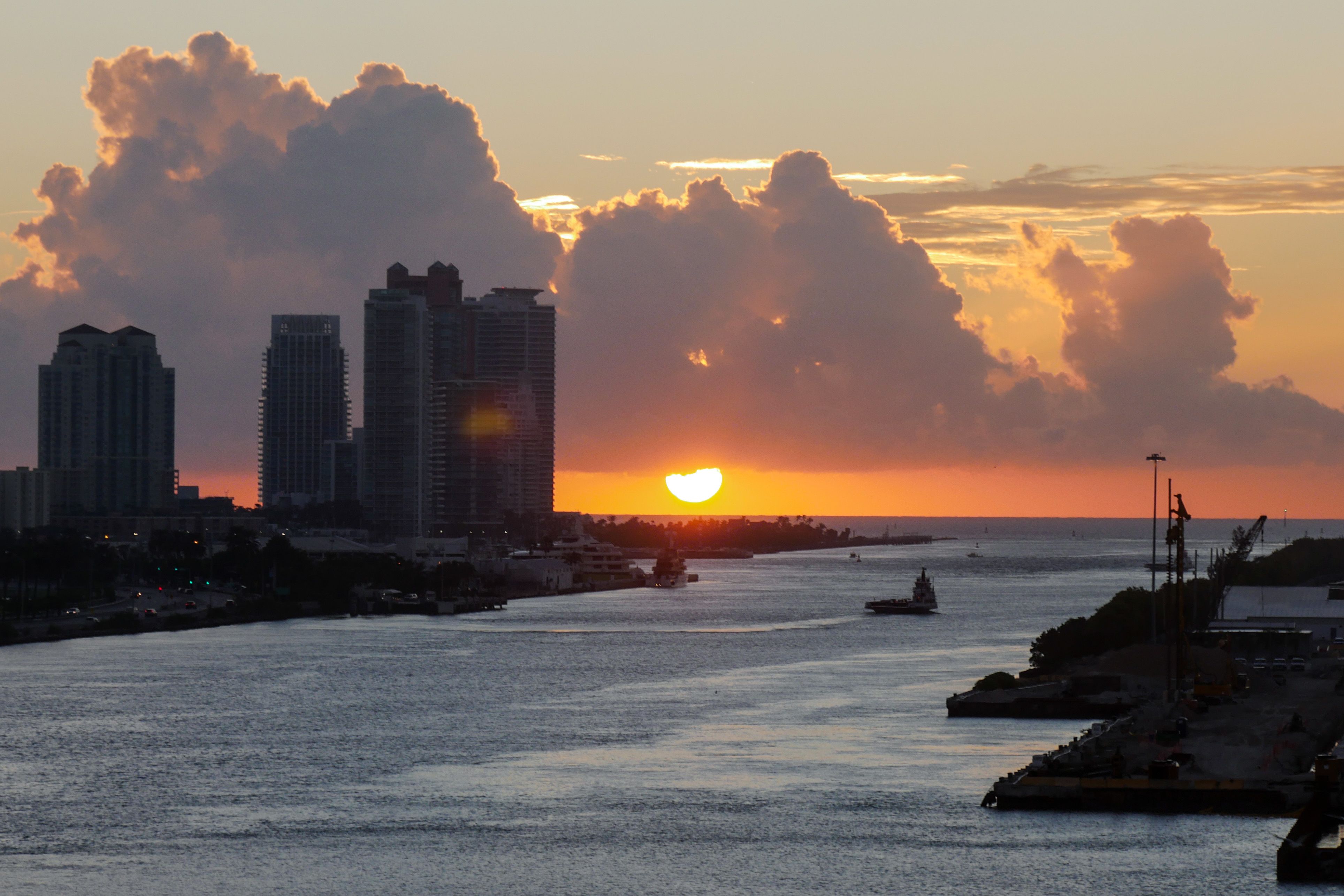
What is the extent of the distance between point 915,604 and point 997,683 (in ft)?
263

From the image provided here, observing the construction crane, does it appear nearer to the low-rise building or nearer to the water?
the low-rise building

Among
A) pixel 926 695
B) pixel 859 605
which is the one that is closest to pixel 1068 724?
pixel 926 695

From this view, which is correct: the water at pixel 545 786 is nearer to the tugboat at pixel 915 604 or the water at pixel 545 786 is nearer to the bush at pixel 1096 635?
the bush at pixel 1096 635

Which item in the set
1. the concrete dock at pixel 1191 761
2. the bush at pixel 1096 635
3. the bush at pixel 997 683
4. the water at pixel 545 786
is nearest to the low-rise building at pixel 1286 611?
the bush at pixel 1096 635

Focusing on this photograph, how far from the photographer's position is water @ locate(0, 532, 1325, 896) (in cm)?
5000

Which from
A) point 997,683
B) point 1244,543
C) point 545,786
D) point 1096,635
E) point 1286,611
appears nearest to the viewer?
point 545,786

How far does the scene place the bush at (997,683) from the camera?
85562 millimetres

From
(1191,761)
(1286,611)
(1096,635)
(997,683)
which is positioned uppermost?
(1286,611)

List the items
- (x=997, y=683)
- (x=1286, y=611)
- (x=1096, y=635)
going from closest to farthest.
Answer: (x=997, y=683), (x=1096, y=635), (x=1286, y=611)

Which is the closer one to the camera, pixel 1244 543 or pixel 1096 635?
pixel 1096 635

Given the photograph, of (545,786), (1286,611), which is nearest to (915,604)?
(1286,611)

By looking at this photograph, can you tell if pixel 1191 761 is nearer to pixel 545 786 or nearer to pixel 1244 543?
pixel 545 786

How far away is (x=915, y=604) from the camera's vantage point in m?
166

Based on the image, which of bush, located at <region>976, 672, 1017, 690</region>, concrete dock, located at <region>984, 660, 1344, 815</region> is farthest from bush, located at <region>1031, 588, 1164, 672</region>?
concrete dock, located at <region>984, 660, 1344, 815</region>
